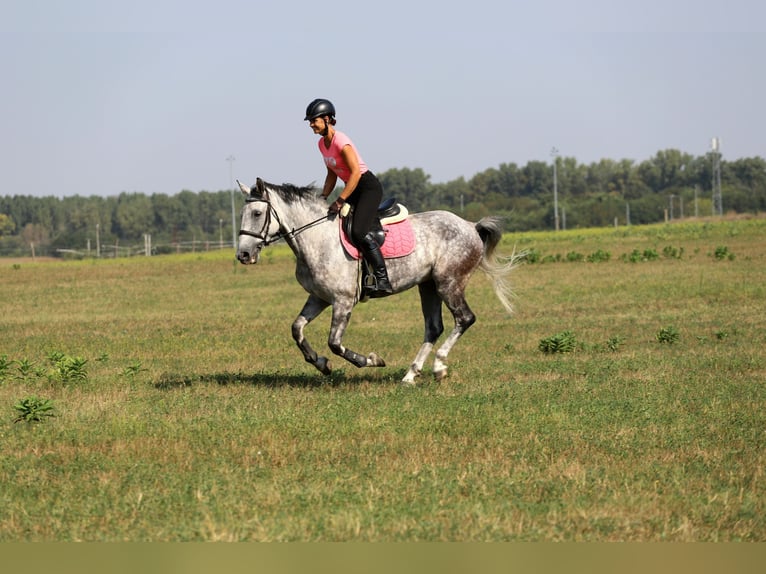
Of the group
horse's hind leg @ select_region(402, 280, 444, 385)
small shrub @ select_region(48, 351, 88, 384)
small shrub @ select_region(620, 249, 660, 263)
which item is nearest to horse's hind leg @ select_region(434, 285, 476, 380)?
horse's hind leg @ select_region(402, 280, 444, 385)

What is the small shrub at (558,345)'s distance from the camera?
17.2 meters

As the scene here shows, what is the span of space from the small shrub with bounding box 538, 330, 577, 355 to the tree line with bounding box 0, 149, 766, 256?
4973 inches

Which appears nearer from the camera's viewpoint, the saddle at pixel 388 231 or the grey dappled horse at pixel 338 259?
the grey dappled horse at pixel 338 259

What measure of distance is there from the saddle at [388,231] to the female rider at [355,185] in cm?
9

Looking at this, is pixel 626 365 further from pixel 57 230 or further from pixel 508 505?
pixel 57 230

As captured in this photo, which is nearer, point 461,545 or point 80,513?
point 461,545

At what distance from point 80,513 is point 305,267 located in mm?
6299

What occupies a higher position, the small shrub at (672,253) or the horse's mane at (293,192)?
the horse's mane at (293,192)

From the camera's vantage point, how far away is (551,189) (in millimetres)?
185000

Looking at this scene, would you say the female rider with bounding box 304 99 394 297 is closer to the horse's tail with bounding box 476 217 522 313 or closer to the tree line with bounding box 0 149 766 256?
the horse's tail with bounding box 476 217 522 313

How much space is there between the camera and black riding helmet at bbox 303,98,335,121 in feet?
42.1

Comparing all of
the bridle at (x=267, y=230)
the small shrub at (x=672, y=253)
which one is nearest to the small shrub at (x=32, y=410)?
the bridle at (x=267, y=230)

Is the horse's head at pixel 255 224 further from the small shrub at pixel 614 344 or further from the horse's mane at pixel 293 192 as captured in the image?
the small shrub at pixel 614 344

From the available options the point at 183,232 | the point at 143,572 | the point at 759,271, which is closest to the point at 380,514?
the point at 143,572
